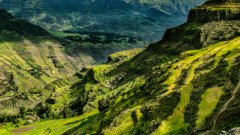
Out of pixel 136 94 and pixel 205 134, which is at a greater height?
pixel 205 134

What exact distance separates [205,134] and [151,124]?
50618 mm

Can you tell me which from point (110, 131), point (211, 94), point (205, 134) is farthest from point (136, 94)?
point (205, 134)

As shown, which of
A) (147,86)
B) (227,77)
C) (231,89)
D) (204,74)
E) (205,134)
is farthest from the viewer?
(147,86)

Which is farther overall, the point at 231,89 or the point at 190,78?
the point at 190,78

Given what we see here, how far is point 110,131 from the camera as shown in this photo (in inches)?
5369

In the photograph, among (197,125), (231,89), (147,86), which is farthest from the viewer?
(147,86)

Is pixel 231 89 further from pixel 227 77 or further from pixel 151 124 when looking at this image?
pixel 151 124

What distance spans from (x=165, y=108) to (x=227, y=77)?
19.3 m

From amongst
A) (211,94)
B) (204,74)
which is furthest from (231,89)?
(204,74)

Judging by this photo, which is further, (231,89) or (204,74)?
(204,74)

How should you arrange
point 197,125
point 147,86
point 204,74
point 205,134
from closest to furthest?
point 205,134, point 197,125, point 204,74, point 147,86

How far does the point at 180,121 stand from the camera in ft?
367

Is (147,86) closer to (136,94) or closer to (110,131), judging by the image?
(136,94)

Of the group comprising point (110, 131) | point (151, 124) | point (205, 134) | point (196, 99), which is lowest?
point (110, 131)
